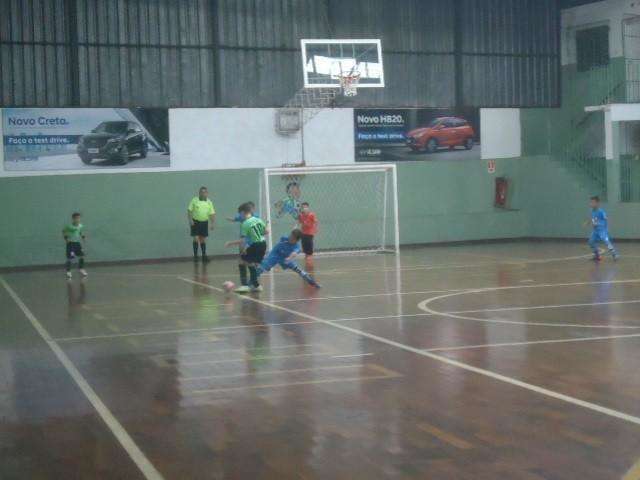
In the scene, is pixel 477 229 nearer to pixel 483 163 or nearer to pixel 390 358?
pixel 483 163

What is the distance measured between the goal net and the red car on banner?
1576 millimetres

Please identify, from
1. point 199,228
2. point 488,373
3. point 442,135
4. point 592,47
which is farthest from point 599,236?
point 488,373

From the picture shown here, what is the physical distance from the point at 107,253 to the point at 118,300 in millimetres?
11455

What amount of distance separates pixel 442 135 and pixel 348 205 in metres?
4.28

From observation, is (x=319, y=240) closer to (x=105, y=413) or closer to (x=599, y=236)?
(x=599, y=236)

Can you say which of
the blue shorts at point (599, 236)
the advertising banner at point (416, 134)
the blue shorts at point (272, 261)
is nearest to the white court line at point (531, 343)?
the blue shorts at point (272, 261)

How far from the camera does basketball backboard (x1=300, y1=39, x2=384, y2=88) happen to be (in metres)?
30.4


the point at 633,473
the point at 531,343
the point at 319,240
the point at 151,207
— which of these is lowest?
the point at 633,473

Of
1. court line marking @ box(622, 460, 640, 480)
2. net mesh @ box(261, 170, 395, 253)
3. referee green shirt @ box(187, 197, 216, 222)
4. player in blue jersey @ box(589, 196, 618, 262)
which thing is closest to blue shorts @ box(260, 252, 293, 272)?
player in blue jersey @ box(589, 196, 618, 262)

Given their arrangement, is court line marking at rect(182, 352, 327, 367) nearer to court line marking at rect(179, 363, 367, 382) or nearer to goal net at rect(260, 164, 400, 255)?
court line marking at rect(179, 363, 367, 382)

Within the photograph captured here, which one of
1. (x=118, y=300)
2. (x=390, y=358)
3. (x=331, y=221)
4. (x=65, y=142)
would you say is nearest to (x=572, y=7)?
(x=331, y=221)

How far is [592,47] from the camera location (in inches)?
1398

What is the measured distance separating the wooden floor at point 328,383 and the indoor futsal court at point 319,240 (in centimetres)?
5

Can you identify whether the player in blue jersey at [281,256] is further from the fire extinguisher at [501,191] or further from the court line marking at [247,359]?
the fire extinguisher at [501,191]
